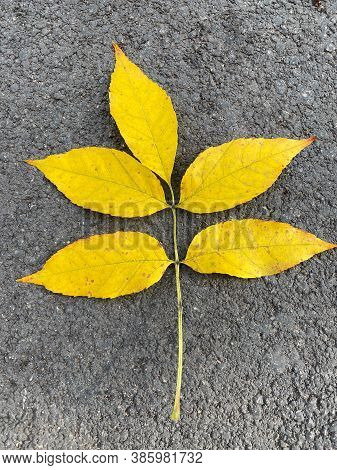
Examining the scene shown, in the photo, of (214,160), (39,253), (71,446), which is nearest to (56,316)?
(39,253)

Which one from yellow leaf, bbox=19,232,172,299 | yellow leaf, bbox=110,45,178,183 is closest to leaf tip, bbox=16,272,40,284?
yellow leaf, bbox=19,232,172,299

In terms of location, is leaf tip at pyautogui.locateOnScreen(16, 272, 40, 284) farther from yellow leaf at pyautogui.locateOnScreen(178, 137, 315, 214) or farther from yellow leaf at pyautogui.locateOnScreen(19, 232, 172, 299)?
yellow leaf at pyautogui.locateOnScreen(178, 137, 315, 214)

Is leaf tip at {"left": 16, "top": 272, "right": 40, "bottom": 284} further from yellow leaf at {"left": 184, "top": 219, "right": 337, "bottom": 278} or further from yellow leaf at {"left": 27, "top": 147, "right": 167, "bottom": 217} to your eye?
yellow leaf at {"left": 184, "top": 219, "right": 337, "bottom": 278}

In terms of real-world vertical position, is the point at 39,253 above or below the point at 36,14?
below

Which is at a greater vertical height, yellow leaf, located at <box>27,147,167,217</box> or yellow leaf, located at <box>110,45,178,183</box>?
yellow leaf, located at <box>110,45,178,183</box>

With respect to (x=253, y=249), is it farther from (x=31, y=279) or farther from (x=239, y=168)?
(x=31, y=279)

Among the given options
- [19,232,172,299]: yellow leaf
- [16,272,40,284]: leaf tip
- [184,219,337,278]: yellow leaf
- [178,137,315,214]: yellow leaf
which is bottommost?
[16,272,40,284]: leaf tip

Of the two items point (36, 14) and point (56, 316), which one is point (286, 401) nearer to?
point (56, 316)
